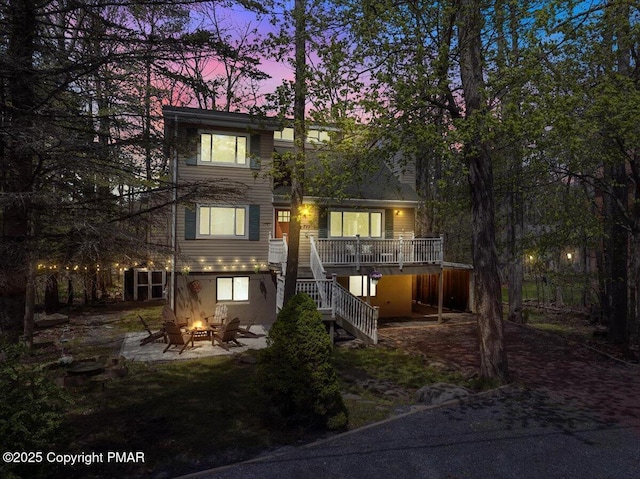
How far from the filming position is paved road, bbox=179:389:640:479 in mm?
5465

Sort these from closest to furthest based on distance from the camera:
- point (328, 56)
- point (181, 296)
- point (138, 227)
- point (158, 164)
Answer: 1. point (138, 227)
2. point (158, 164)
3. point (328, 56)
4. point (181, 296)

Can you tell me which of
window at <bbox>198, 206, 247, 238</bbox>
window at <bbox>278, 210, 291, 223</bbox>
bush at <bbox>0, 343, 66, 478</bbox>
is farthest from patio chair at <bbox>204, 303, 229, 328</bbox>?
bush at <bbox>0, 343, 66, 478</bbox>

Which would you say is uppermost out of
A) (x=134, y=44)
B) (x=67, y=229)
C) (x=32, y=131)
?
(x=134, y=44)

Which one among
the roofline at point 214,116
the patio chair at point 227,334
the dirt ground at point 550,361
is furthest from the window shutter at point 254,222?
the dirt ground at point 550,361

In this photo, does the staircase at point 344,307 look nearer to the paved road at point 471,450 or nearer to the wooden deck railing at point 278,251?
the wooden deck railing at point 278,251

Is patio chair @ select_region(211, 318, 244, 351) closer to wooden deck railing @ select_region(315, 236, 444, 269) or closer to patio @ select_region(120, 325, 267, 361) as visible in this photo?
patio @ select_region(120, 325, 267, 361)

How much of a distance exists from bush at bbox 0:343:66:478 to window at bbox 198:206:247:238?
11397mm

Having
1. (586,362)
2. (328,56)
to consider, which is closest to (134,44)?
(328,56)

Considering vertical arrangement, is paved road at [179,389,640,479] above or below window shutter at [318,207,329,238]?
below

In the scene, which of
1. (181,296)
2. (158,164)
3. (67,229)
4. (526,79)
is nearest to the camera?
(67,229)

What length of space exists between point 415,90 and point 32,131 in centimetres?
680

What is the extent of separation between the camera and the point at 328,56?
910 centimetres

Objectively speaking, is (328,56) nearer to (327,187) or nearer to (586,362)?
(327,187)

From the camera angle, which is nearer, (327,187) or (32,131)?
(32,131)
